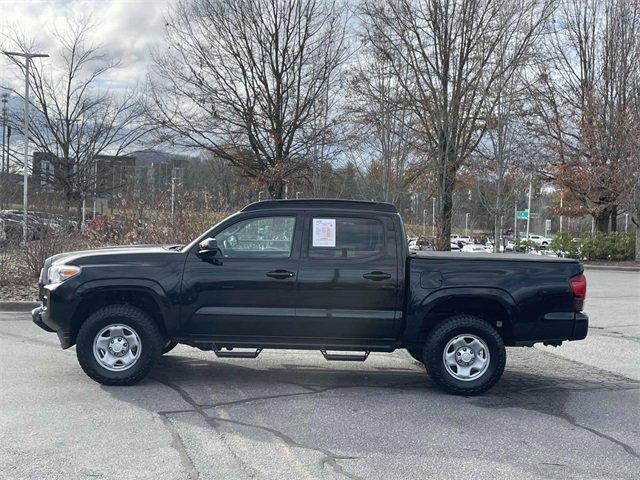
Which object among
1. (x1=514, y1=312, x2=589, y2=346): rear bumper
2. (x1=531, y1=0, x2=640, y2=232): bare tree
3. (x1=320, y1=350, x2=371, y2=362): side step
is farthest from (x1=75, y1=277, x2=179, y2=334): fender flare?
(x1=531, y1=0, x2=640, y2=232): bare tree

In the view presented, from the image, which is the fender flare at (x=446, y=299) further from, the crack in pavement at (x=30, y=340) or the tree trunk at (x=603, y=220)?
the tree trunk at (x=603, y=220)

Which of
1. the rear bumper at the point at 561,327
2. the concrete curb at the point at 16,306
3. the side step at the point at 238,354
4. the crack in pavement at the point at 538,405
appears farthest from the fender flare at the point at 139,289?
the concrete curb at the point at 16,306

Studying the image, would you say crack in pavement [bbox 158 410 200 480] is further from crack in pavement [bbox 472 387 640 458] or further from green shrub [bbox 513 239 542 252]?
green shrub [bbox 513 239 542 252]

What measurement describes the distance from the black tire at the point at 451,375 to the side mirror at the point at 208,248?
235 cm

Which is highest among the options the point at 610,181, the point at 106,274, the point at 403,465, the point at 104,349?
the point at 610,181

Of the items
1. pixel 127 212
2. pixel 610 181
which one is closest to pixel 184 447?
pixel 127 212

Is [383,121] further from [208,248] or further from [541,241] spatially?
[541,241]

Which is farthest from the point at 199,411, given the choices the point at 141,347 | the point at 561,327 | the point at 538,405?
the point at 561,327

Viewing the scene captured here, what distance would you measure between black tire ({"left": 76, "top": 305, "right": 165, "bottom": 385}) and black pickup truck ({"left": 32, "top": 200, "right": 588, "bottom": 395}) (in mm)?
10

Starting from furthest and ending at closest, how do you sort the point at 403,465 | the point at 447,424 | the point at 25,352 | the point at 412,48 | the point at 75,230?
the point at 412,48 < the point at 75,230 < the point at 25,352 < the point at 447,424 < the point at 403,465

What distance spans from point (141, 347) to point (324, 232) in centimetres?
217

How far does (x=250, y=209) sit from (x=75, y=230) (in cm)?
954

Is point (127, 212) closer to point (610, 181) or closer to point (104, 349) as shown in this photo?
point (104, 349)

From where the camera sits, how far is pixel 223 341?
6945 mm
